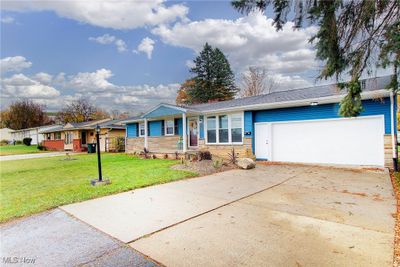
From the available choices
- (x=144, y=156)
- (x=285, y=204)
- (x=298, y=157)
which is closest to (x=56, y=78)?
(x=144, y=156)

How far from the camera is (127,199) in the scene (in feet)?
18.6

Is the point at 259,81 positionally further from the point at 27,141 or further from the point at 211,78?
the point at 27,141

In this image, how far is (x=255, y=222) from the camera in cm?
404

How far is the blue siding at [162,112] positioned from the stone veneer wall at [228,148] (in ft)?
8.65

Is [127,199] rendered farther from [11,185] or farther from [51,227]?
[11,185]

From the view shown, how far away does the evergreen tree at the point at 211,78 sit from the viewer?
37469mm

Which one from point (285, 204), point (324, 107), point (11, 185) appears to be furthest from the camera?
point (324, 107)

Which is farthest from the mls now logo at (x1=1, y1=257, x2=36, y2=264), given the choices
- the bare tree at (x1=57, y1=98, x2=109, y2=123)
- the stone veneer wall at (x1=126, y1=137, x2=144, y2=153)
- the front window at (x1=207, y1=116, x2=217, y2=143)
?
the bare tree at (x1=57, y1=98, x2=109, y2=123)

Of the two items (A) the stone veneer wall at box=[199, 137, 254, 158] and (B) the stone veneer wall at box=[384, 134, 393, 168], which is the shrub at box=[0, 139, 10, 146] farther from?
(B) the stone veneer wall at box=[384, 134, 393, 168]

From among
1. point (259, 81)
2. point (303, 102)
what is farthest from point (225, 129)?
point (259, 81)

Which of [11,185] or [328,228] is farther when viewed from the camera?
[11,185]

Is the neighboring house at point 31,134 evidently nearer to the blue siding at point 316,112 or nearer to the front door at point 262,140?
the front door at point 262,140

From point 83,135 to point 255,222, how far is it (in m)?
28.3

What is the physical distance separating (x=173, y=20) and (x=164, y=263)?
11184mm
